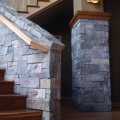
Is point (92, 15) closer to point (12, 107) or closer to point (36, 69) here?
point (36, 69)

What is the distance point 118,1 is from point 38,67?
311cm

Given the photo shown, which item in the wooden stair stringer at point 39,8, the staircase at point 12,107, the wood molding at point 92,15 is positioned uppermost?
the wooden stair stringer at point 39,8

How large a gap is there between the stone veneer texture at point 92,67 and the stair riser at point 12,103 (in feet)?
5.48

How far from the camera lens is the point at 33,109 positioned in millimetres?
2564

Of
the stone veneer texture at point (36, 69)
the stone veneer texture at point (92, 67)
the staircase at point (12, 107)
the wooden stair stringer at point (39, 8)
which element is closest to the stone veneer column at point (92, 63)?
the stone veneer texture at point (92, 67)

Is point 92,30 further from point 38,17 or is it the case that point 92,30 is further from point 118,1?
point 38,17

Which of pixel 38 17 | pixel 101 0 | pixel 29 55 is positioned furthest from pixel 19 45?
pixel 38 17

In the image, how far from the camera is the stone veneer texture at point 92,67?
407cm

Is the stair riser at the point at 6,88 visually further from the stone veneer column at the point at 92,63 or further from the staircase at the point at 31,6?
the staircase at the point at 31,6

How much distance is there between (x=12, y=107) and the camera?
8.36 feet

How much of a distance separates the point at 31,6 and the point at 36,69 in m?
2.85

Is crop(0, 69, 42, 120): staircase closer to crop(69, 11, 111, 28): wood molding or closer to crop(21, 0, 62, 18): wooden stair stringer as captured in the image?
crop(69, 11, 111, 28): wood molding

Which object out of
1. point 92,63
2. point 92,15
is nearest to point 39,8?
point 92,15

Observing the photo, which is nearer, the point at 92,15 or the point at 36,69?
the point at 36,69
